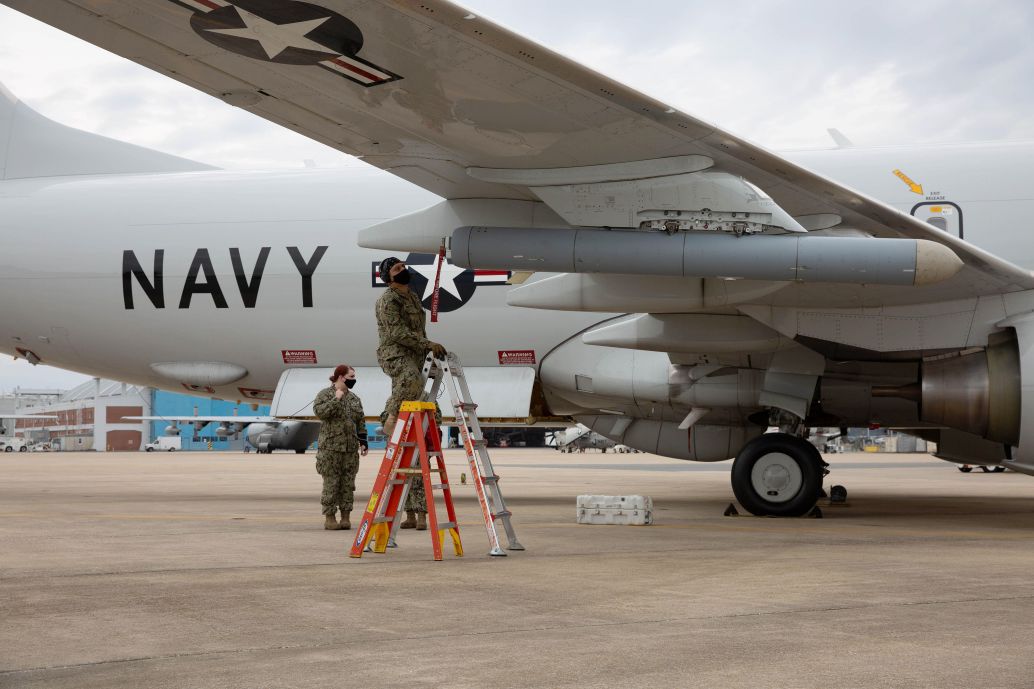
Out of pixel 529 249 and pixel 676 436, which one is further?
pixel 676 436

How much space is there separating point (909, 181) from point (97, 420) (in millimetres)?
93503

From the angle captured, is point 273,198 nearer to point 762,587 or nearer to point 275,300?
point 275,300

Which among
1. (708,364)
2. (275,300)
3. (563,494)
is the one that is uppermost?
(275,300)

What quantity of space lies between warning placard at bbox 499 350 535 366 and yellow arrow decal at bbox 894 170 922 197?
16.4ft

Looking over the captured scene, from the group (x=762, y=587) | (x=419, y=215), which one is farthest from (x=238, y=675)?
(x=419, y=215)

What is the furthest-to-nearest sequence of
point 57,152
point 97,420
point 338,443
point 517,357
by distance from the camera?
point 97,420
point 57,152
point 517,357
point 338,443

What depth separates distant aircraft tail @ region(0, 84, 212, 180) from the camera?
15.4 metres

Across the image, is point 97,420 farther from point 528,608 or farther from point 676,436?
point 528,608

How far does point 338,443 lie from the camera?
31.8 feet

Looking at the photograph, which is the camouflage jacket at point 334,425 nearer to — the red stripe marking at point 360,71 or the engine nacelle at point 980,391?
the red stripe marking at point 360,71

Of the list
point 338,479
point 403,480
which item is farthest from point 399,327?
point 338,479

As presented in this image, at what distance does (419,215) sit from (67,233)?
6.87 m

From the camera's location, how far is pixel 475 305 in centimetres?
1357

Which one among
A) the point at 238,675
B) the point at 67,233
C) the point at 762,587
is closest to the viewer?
the point at 238,675
